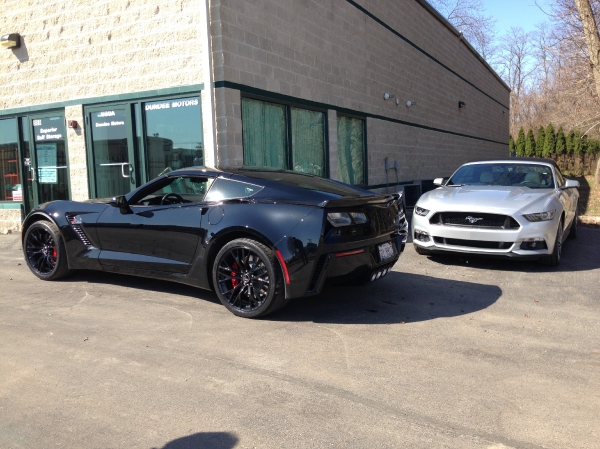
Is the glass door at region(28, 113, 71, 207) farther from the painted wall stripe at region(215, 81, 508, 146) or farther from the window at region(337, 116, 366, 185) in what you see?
the window at region(337, 116, 366, 185)

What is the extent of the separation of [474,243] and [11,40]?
31.8 ft

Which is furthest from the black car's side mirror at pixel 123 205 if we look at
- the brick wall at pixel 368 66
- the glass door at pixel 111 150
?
the glass door at pixel 111 150

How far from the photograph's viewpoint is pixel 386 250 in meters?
5.39

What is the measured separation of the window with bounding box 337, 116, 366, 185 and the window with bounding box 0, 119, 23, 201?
711cm

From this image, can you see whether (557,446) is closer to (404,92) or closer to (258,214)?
(258,214)

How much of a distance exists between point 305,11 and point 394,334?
8483mm

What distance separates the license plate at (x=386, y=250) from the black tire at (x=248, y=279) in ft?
3.48

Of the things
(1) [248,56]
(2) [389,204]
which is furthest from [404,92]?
(2) [389,204]

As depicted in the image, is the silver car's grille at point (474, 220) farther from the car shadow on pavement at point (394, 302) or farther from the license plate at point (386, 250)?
the license plate at point (386, 250)

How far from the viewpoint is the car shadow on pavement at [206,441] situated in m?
2.85

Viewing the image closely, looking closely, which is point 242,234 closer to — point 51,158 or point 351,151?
point 51,158

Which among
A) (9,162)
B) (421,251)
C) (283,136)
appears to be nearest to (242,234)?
(421,251)

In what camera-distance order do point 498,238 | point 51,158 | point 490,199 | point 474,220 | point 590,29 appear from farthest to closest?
point 590,29
point 51,158
point 490,199
point 474,220
point 498,238

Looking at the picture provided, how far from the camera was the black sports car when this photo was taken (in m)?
4.80
